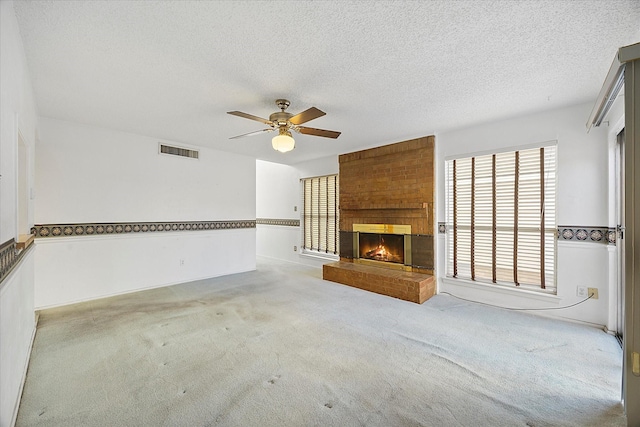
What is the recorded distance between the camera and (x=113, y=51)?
2191 mm

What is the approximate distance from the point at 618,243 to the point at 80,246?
679 cm

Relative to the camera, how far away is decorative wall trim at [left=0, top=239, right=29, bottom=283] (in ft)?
4.84

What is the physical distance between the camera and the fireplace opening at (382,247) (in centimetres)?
483

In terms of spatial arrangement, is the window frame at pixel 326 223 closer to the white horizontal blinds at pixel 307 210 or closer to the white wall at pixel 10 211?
the white horizontal blinds at pixel 307 210

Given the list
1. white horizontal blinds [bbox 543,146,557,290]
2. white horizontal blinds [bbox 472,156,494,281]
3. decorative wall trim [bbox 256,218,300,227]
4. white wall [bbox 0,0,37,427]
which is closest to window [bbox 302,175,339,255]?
decorative wall trim [bbox 256,218,300,227]

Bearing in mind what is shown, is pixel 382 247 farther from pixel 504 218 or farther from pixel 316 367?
pixel 316 367

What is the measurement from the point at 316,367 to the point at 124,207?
4.02m

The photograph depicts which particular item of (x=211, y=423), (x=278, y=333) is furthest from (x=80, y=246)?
(x=211, y=423)

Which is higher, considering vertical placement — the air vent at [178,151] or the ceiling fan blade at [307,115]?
the air vent at [178,151]

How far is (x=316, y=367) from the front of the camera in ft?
7.49

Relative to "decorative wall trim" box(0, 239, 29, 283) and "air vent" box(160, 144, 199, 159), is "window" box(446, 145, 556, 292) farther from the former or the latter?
"decorative wall trim" box(0, 239, 29, 283)

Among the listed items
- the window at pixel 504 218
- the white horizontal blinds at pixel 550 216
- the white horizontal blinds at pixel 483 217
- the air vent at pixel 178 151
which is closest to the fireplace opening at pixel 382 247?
the window at pixel 504 218

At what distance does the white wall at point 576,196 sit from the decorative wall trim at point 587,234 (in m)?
0.05

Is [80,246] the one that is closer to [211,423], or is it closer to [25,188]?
[25,188]
